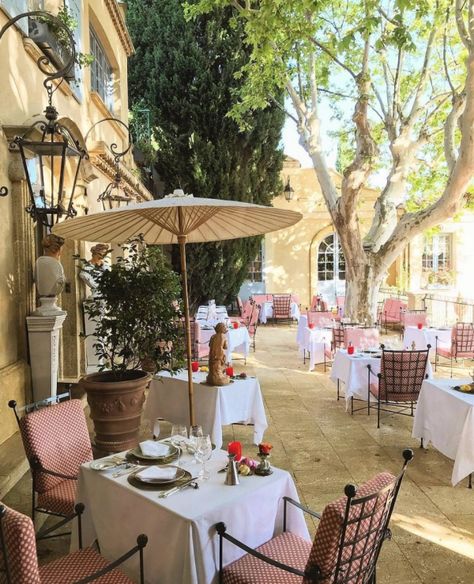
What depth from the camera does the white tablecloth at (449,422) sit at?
426cm

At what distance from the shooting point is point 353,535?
1.98 metres

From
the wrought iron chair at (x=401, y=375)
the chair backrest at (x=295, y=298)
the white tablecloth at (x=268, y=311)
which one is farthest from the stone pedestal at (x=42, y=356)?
the chair backrest at (x=295, y=298)

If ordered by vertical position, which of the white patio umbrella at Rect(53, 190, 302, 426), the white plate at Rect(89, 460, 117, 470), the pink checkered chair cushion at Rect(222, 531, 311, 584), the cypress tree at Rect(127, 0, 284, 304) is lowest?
the pink checkered chair cushion at Rect(222, 531, 311, 584)

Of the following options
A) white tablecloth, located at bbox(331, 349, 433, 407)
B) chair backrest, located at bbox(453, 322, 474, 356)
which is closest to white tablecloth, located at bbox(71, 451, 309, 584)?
white tablecloth, located at bbox(331, 349, 433, 407)

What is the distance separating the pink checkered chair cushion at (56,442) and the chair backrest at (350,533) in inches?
68.5

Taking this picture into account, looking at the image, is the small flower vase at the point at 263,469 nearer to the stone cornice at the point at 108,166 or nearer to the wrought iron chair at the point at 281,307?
the stone cornice at the point at 108,166

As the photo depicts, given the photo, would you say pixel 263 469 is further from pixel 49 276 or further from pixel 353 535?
pixel 49 276

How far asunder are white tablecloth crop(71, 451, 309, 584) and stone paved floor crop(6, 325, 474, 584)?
856mm

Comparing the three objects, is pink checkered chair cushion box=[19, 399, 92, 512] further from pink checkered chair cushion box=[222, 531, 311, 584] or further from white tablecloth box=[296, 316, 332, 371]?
white tablecloth box=[296, 316, 332, 371]

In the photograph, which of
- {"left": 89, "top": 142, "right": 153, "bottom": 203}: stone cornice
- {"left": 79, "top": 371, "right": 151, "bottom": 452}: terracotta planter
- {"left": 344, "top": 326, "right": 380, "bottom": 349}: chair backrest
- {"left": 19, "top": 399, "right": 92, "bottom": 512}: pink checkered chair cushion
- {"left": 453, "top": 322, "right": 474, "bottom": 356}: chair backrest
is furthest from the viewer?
{"left": 453, "top": 322, "right": 474, "bottom": 356}: chair backrest

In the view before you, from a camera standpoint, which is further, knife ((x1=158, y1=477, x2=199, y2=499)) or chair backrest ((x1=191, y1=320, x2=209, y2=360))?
chair backrest ((x1=191, y1=320, x2=209, y2=360))

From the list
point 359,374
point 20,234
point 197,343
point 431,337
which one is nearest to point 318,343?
point 431,337

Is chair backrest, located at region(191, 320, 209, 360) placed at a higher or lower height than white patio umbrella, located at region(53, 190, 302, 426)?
lower

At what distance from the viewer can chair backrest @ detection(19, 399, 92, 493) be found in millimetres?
3070
